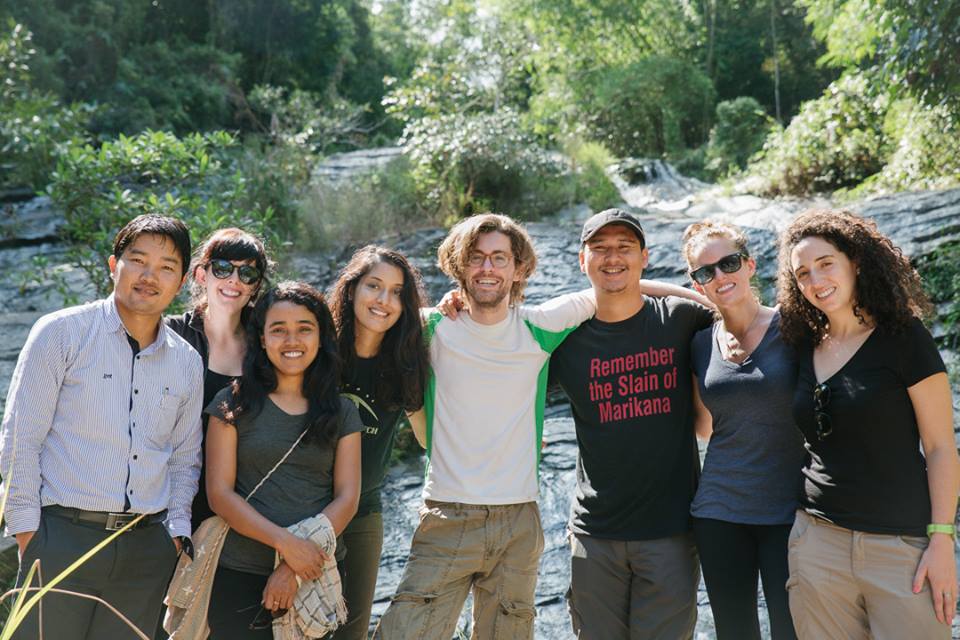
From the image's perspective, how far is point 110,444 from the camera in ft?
8.89

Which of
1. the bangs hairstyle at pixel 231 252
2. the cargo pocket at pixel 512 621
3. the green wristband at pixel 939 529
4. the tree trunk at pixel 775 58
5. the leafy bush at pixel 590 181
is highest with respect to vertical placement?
the tree trunk at pixel 775 58

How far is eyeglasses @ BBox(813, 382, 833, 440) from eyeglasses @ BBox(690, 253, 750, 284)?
0.59 meters

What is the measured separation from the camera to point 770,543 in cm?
286

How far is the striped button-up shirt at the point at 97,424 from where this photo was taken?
261cm

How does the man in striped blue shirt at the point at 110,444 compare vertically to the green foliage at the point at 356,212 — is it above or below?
below

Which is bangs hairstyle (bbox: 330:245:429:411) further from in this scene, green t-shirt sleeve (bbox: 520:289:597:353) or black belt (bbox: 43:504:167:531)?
black belt (bbox: 43:504:167:531)

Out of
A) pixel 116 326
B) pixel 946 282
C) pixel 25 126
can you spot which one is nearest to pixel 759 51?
pixel 946 282

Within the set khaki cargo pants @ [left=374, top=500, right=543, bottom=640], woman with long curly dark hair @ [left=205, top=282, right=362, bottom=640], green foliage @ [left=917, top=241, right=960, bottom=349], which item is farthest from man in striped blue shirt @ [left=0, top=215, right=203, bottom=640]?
green foliage @ [left=917, top=241, right=960, bottom=349]

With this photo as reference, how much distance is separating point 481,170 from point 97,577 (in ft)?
26.6

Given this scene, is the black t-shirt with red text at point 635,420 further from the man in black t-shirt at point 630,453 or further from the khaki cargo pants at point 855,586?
the khaki cargo pants at point 855,586

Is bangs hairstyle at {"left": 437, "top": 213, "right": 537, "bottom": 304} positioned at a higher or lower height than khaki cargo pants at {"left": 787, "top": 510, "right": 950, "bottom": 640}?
higher

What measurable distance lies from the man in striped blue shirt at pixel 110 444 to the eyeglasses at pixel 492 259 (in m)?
1.05

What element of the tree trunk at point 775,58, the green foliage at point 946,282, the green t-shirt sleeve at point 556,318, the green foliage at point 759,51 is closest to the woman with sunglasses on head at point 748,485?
the green t-shirt sleeve at point 556,318

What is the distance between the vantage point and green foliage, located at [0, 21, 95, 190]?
9.80 m
